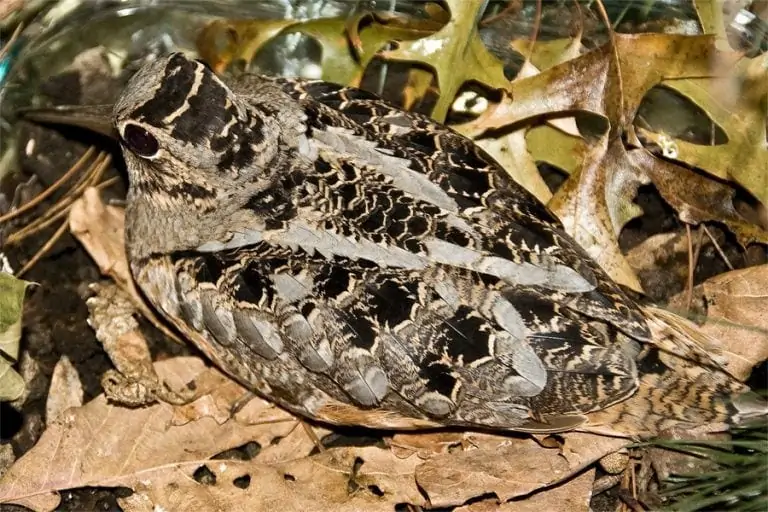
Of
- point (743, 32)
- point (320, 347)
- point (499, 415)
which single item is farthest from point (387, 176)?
point (743, 32)

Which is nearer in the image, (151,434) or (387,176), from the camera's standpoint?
(387,176)

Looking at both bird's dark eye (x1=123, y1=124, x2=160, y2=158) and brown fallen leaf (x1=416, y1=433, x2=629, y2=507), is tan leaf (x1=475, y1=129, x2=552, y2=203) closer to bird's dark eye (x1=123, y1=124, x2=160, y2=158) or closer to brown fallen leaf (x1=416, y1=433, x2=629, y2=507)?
brown fallen leaf (x1=416, y1=433, x2=629, y2=507)

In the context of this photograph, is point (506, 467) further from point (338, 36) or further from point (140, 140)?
point (338, 36)

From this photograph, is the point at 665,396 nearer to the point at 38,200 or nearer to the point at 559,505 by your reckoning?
the point at 559,505

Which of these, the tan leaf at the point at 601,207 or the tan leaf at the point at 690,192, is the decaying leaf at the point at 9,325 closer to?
the tan leaf at the point at 601,207

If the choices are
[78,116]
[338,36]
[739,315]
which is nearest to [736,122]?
→ [739,315]

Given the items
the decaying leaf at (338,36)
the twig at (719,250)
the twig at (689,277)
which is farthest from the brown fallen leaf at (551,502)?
the decaying leaf at (338,36)
